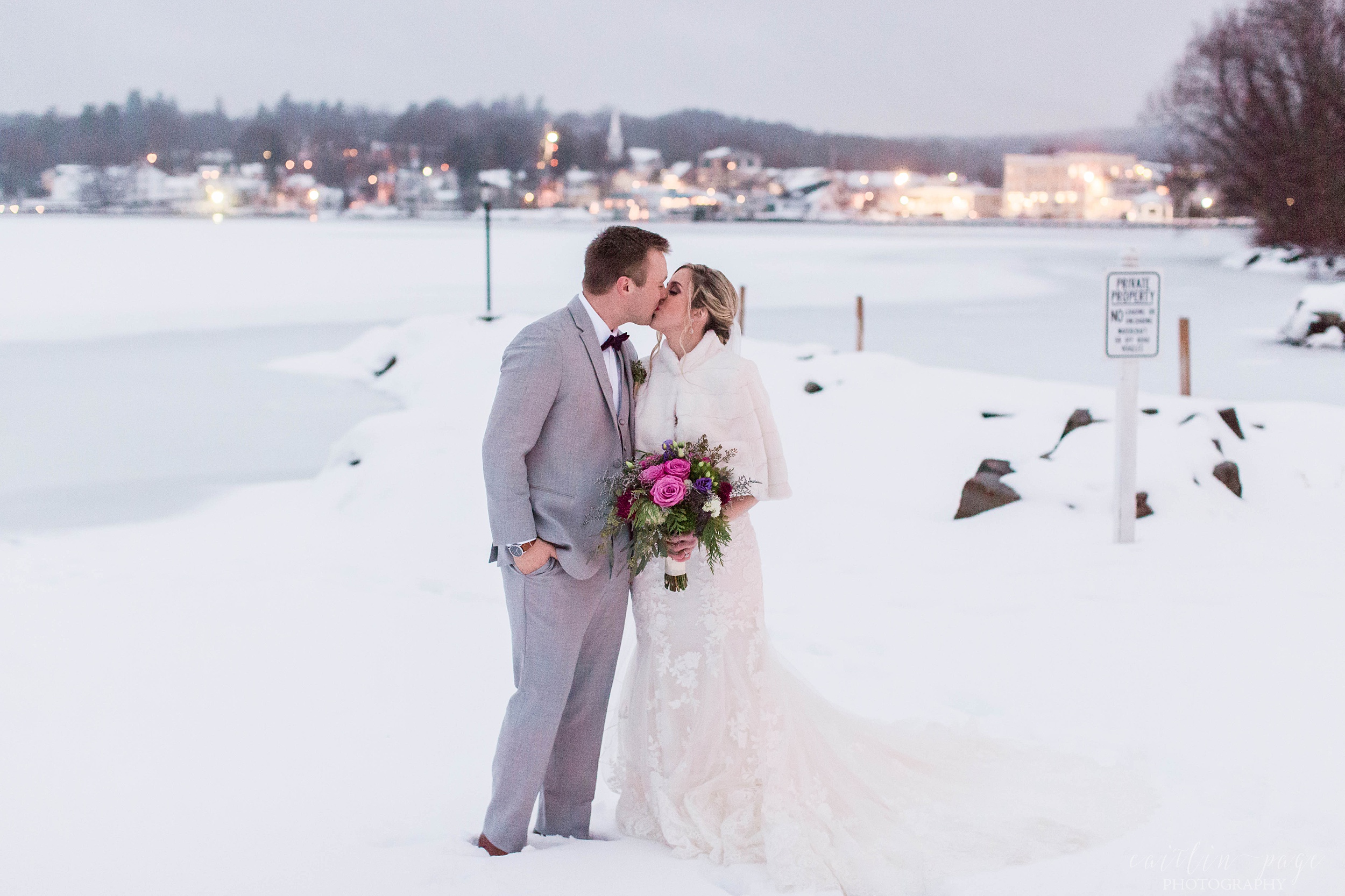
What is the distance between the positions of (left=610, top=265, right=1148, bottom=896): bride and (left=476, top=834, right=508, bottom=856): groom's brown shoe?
0.40 meters

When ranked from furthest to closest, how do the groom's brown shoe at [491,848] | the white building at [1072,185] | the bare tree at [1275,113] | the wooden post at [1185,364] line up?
the white building at [1072,185] < the bare tree at [1275,113] < the wooden post at [1185,364] < the groom's brown shoe at [491,848]

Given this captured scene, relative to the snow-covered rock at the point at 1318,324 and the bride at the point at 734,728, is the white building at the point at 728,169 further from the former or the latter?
the bride at the point at 734,728

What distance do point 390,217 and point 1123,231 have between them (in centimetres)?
6490

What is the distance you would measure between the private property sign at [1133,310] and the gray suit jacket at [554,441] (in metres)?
4.61

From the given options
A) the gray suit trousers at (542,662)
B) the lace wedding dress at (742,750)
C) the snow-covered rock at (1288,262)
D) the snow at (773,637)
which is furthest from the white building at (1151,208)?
the gray suit trousers at (542,662)

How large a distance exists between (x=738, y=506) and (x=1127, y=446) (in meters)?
4.42

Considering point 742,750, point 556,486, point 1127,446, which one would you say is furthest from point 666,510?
point 1127,446

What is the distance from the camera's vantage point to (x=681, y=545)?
3293 mm

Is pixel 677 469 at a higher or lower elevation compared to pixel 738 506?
higher

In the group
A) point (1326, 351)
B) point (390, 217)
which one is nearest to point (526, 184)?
point (390, 217)

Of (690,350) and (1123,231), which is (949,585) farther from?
(1123,231)

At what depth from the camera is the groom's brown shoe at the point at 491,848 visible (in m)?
3.40

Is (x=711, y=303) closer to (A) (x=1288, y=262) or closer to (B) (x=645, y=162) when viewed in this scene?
(A) (x=1288, y=262)

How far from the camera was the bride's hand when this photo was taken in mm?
3441
